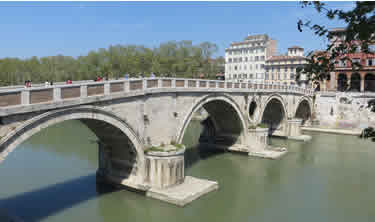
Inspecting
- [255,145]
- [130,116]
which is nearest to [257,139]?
[255,145]

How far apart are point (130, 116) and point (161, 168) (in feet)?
8.19

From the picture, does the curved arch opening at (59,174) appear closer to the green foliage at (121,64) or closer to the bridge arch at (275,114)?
the bridge arch at (275,114)

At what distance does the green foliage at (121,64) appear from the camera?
4594 cm

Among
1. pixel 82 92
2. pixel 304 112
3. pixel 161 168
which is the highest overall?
pixel 82 92

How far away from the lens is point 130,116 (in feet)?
40.4

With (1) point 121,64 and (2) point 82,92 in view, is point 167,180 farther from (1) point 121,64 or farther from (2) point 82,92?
(1) point 121,64

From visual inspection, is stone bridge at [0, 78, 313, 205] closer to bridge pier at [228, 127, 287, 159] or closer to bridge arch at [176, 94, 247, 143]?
bridge arch at [176, 94, 247, 143]

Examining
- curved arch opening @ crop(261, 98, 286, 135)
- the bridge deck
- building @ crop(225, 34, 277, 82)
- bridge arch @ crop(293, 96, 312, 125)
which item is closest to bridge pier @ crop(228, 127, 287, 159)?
the bridge deck

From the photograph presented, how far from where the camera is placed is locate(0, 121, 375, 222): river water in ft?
38.7

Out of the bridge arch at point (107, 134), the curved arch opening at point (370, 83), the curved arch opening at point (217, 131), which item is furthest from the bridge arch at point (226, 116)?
the curved arch opening at point (370, 83)

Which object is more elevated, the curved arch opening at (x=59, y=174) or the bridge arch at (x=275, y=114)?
the bridge arch at (x=275, y=114)

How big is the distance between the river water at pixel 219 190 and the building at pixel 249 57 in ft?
125

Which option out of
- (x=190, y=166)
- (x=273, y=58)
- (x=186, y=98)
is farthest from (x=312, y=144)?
(x=273, y=58)

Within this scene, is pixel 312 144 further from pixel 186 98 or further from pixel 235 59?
pixel 235 59
